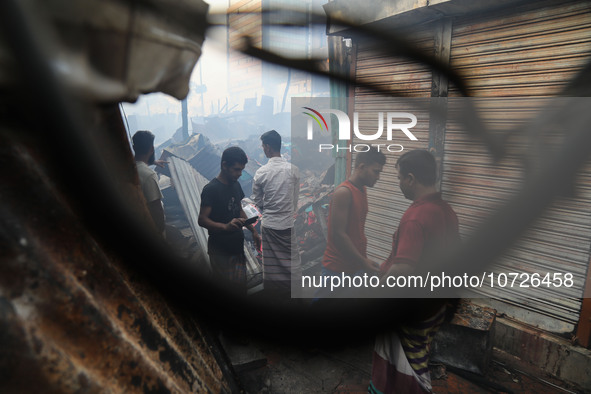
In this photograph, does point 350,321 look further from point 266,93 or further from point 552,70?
point 266,93

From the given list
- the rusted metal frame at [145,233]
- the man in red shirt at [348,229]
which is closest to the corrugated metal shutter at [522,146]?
the rusted metal frame at [145,233]

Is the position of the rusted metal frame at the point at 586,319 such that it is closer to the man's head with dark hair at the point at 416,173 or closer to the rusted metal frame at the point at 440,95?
the rusted metal frame at the point at 440,95

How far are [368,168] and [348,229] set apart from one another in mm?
831

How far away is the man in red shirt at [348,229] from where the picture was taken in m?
3.01

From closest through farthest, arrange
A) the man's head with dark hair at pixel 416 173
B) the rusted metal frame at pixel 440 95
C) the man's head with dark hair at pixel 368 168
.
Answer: the man's head with dark hair at pixel 416 173 < the man's head with dark hair at pixel 368 168 < the rusted metal frame at pixel 440 95

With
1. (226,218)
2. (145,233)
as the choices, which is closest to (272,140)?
(226,218)

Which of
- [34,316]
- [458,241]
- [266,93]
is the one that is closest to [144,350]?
[34,316]

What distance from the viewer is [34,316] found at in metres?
0.47

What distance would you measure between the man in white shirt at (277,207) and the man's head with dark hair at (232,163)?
302 mm

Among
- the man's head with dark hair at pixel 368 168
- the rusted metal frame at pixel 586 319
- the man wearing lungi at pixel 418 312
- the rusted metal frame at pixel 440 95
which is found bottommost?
the rusted metal frame at pixel 586 319

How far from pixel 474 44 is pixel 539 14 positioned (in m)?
0.58

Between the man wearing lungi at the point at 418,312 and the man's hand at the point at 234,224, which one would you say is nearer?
the man wearing lungi at the point at 418,312

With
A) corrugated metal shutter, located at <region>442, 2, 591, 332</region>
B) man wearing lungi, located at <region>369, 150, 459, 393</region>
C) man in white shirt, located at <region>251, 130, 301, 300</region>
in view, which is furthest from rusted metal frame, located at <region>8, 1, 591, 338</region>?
man in white shirt, located at <region>251, 130, 301, 300</region>

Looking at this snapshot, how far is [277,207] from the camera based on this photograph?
3826 mm
